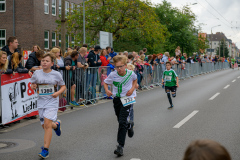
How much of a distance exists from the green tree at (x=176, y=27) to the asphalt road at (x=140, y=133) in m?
50.9

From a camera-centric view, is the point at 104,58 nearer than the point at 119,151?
No

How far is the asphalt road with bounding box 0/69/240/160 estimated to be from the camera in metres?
6.16

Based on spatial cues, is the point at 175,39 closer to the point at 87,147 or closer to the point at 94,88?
the point at 94,88

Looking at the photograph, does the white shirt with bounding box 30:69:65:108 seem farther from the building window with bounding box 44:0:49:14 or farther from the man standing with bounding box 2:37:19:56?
the building window with bounding box 44:0:49:14

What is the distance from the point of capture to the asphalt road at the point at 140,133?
20.2 ft

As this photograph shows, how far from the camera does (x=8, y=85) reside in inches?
359

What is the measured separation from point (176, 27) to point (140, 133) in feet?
186

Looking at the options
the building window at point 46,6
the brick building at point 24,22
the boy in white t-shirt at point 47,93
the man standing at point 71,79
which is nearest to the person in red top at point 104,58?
the man standing at point 71,79

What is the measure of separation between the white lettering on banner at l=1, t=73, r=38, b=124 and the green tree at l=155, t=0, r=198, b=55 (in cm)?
5233

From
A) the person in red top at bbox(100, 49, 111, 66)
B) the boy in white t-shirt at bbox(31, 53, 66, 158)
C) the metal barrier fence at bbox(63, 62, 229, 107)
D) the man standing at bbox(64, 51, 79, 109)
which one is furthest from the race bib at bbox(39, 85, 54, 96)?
the person in red top at bbox(100, 49, 111, 66)

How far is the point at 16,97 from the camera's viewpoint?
9.45m

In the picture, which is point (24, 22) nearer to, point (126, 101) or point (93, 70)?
point (93, 70)

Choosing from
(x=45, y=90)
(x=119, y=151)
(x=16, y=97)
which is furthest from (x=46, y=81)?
(x=16, y=97)

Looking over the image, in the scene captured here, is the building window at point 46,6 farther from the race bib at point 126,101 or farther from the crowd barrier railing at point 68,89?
the race bib at point 126,101
